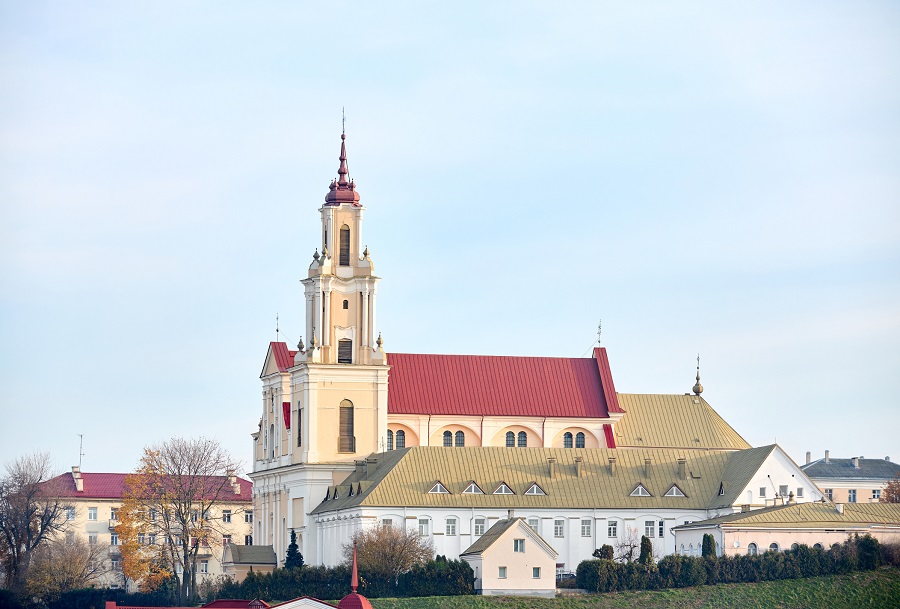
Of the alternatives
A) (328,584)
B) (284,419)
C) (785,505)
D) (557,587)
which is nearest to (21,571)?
(284,419)

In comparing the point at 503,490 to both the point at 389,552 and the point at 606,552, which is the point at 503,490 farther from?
the point at 389,552

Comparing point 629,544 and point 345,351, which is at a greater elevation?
point 345,351

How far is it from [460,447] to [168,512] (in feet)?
58.4

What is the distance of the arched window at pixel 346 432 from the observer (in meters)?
131

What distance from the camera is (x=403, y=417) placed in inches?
5315

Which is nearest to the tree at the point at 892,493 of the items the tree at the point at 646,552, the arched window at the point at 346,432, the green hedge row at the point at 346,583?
the tree at the point at 646,552

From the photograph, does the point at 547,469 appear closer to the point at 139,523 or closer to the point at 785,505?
the point at 785,505

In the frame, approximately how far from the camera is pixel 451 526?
121938mm

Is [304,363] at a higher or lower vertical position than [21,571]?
higher

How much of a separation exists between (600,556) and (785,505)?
10877 mm

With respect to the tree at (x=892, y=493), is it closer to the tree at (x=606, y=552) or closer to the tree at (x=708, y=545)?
the tree at (x=708, y=545)

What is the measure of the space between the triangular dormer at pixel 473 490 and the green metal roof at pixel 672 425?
48.5ft

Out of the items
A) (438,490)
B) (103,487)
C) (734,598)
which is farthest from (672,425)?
(103,487)

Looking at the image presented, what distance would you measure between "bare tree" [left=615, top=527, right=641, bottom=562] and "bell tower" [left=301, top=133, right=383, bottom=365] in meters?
19.1
